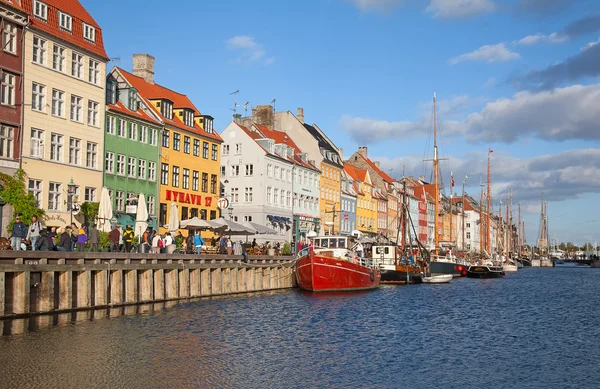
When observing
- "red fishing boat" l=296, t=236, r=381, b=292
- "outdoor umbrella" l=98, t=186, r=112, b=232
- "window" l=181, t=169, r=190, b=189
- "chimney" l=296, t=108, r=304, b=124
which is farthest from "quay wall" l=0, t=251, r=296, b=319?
"chimney" l=296, t=108, r=304, b=124

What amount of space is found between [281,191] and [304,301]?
40.9 m

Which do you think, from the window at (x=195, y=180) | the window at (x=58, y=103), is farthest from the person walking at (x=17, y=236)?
the window at (x=195, y=180)

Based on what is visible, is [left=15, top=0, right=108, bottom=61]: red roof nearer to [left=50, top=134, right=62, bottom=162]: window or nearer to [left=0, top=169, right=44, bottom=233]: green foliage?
[left=50, top=134, right=62, bottom=162]: window

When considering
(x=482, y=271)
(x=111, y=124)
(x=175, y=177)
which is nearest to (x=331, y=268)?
(x=175, y=177)

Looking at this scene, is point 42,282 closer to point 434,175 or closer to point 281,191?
point 281,191

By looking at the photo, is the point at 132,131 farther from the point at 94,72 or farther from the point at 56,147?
the point at 56,147

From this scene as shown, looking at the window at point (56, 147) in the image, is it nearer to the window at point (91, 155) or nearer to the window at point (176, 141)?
the window at point (91, 155)

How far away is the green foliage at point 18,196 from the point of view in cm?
4300

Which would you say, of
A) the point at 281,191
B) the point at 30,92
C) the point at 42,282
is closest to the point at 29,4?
the point at 30,92

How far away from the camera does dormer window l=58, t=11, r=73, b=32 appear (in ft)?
162

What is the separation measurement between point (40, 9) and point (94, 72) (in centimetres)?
677

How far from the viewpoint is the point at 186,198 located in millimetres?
65125

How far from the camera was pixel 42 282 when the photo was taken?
31.2m

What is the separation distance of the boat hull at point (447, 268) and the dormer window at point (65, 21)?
4804cm
